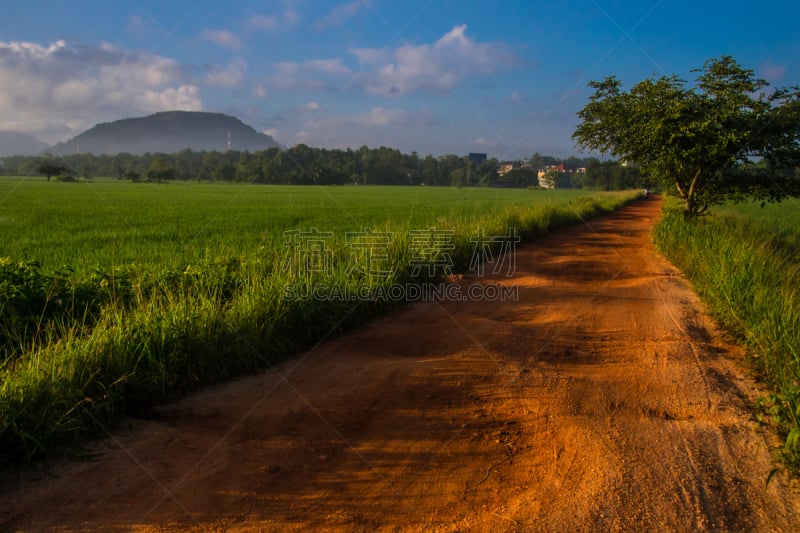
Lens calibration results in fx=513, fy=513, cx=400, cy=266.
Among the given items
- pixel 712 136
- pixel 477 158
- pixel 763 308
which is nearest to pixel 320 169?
pixel 477 158

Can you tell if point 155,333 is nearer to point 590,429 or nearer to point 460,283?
point 590,429

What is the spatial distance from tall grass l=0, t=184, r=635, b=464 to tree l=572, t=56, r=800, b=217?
7174 mm

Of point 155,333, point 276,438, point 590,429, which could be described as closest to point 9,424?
point 155,333

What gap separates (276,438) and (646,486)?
2.08 meters

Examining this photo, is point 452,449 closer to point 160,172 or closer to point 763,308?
point 763,308

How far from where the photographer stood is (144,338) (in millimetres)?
3807

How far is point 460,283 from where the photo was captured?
7797 millimetres

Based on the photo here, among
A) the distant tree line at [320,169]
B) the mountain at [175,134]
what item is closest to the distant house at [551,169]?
the distant tree line at [320,169]

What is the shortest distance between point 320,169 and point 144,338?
2179 inches

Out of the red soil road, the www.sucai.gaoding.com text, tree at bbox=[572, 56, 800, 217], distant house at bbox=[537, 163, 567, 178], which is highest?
distant house at bbox=[537, 163, 567, 178]

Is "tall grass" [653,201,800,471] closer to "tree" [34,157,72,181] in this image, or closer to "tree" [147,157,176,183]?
"tree" [34,157,72,181]

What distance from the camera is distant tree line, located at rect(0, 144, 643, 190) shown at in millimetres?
58969

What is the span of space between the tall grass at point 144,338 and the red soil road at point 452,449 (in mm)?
216

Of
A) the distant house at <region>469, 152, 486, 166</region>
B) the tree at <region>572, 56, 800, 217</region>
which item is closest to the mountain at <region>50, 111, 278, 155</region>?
the distant house at <region>469, 152, 486, 166</region>
